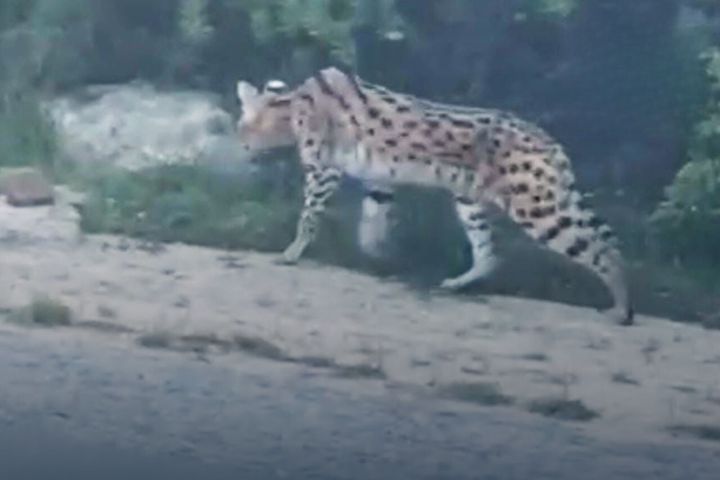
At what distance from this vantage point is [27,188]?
709cm

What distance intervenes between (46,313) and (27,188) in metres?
0.38

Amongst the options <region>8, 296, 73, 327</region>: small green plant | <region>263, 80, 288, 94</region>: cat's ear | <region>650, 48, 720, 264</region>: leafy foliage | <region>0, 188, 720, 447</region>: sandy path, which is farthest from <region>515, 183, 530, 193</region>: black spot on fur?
<region>8, 296, 73, 327</region>: small green plant

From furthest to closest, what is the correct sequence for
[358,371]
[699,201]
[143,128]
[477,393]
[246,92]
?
[143,128]
[246,92]
[358,371]
[477,393]
[699,201]

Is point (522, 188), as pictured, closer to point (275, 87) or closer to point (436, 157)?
point (436, 157)

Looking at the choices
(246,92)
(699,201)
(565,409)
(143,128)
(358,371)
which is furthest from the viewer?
(143,128)

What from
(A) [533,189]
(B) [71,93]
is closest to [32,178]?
(B) [71,93]

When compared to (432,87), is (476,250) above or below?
below

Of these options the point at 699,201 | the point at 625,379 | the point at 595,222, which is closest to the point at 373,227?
the point at 595,222

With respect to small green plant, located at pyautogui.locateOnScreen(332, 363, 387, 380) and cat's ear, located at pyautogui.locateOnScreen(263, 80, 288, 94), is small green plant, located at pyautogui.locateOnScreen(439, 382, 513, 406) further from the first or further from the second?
cat's ear, located at pyautogui.locateOnScreen(263, 80, 288, 94)

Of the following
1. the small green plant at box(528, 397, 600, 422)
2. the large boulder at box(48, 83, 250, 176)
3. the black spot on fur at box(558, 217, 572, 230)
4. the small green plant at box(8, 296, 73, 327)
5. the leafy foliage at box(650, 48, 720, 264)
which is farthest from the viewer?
the small green plant at box(8, 296, 73, 327)

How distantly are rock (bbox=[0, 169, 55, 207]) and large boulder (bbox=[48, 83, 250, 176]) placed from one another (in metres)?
0.12

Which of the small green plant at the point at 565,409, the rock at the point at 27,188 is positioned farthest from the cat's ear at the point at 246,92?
the small green plant at the point at 565,409

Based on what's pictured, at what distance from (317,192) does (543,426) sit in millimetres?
934

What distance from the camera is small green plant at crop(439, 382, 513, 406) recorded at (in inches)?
262
